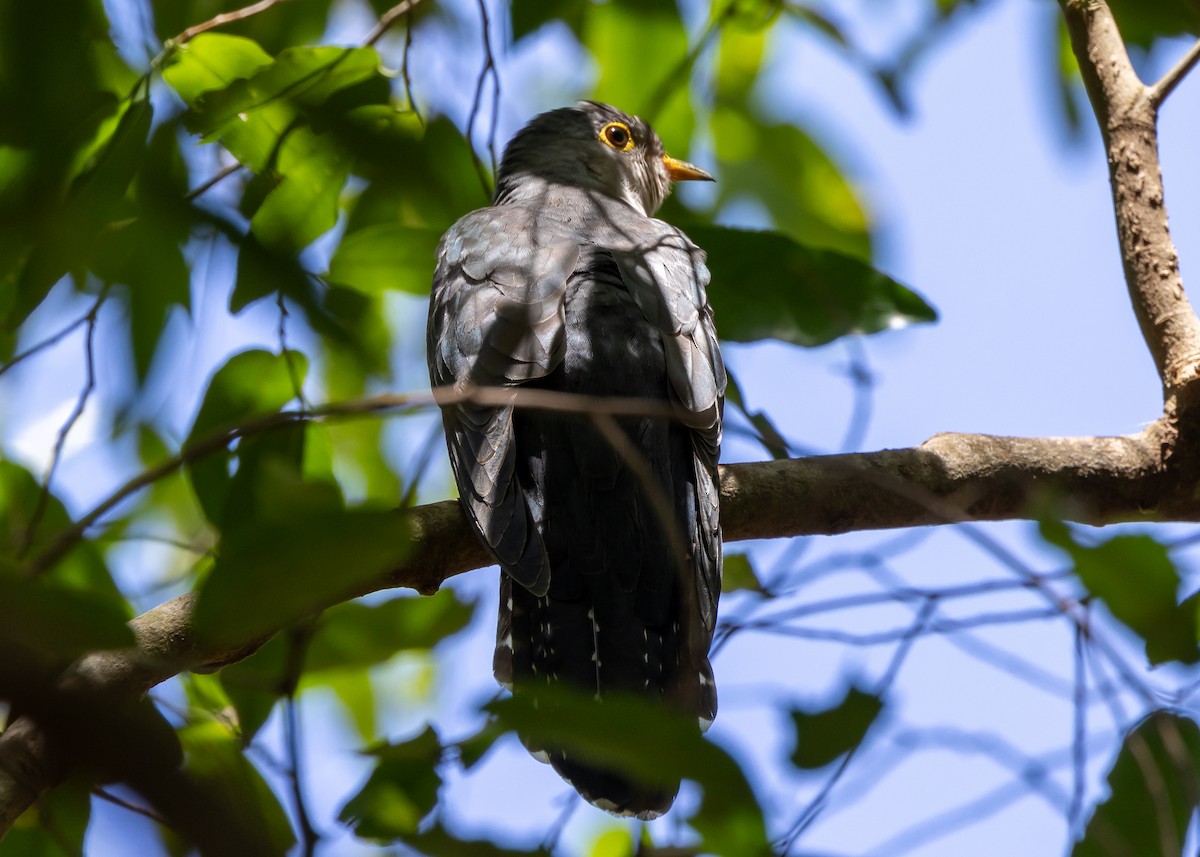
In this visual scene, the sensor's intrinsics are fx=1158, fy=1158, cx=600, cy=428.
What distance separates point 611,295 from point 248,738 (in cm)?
157

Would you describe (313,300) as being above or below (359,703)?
below

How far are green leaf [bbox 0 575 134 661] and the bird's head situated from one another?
387 centimetres

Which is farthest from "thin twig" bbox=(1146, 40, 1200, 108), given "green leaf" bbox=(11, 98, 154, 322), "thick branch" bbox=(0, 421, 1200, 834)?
"green leaf" bbox=(11, 98, 154, 322)

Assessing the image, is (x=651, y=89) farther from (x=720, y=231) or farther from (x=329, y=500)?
(x=329, y=500)

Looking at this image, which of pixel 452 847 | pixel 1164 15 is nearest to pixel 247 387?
pixel 452 847

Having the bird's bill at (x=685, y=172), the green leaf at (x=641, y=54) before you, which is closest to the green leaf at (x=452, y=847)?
the green leaf at (x=641, y=54)

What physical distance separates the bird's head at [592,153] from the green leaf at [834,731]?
361cm

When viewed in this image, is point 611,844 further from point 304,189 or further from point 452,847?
point 304,189

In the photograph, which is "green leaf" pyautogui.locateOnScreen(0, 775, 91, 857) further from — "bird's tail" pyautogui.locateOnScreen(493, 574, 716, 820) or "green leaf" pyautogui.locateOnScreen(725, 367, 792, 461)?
"green leaf" pyautogui.locateOnScreen(725, 367, 792, 461)

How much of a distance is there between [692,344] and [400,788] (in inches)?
74.5

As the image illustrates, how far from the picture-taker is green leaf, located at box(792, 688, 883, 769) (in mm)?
1565

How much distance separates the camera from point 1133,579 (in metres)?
1.48

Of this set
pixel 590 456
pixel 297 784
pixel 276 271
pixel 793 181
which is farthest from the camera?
pixel 793 181

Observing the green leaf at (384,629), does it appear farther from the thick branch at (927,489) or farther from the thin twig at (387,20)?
the thin twig at (387,20)
